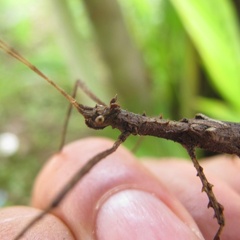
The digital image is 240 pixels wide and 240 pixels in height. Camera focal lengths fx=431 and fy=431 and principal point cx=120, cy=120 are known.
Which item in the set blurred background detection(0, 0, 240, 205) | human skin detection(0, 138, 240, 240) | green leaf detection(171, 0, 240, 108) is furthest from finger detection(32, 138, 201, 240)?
blurred background detection(0, 0, 240, 205)

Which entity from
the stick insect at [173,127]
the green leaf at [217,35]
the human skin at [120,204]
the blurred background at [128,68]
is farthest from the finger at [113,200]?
the blurred background at [128,68]

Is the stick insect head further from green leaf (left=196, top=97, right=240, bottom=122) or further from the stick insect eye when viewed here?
green leaf (left=196, top=97, right=240, bottom=122)

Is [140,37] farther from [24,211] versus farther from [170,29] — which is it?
[24,211]

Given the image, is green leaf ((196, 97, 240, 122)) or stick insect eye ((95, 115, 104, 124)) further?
green leaf ((196, 97, 240, 122))

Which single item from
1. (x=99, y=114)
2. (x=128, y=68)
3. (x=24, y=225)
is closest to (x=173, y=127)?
(x=99, y=114)

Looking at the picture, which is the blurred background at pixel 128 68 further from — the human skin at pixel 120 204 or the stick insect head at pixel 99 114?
the stick insect head at pixel 99 114
